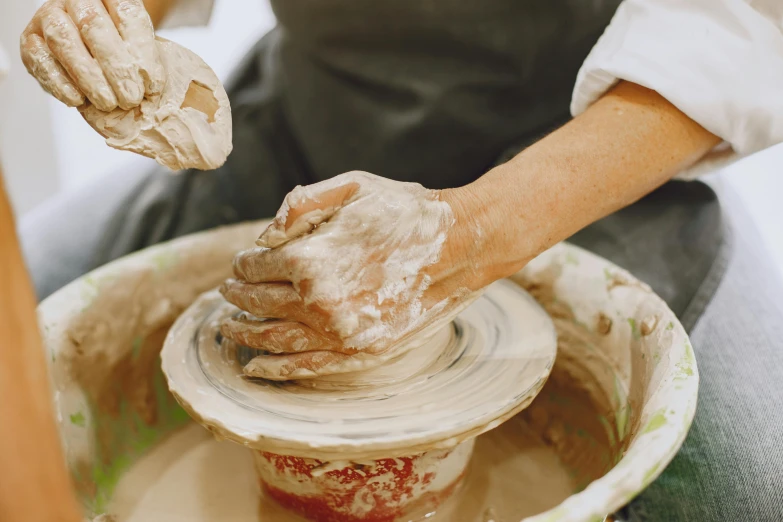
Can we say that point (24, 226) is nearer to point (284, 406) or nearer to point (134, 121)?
point (134, 121)

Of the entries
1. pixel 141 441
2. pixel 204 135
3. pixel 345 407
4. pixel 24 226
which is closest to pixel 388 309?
pixel 345 407

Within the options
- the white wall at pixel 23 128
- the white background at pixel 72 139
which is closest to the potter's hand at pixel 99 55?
the white background at pixel 72 139

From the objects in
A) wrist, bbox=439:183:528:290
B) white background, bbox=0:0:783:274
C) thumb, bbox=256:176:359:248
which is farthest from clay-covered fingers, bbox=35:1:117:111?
white background, bbox=0:0:783:274

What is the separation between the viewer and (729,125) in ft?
3.08

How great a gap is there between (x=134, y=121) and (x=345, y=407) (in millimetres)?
450

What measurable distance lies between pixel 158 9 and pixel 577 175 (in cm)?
97

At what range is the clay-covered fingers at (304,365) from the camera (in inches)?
33.0

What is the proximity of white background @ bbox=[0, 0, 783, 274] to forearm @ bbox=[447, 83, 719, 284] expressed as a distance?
1253 millimetres

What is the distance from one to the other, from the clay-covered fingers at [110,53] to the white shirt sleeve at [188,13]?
28.9 inches

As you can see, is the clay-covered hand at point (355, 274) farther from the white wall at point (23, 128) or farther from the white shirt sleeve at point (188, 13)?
the white wall at point (23, 128)

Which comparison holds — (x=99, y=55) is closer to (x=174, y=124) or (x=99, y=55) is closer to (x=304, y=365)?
(x=174, y=124)

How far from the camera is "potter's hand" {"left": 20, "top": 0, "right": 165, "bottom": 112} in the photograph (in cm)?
74

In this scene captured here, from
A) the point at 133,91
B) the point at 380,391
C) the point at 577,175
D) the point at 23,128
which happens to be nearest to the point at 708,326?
the point at 577,175

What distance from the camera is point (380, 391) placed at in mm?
879
